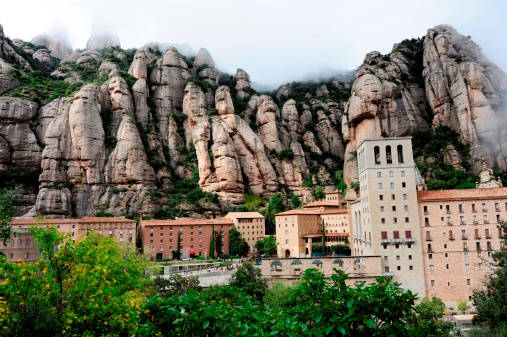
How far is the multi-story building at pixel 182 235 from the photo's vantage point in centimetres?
6762

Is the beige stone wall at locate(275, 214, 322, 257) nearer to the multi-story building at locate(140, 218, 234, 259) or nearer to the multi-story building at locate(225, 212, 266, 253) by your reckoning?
the multi-story building at locate(225, 212, 266, 253)

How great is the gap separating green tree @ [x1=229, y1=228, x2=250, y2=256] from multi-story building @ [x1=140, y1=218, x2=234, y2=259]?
1.02 m

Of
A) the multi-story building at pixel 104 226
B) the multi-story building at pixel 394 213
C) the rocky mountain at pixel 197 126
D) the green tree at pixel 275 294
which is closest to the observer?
the green tree at pixel 275 294

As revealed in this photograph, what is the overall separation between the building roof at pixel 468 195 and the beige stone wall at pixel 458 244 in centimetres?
46

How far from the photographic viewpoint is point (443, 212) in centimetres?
4600

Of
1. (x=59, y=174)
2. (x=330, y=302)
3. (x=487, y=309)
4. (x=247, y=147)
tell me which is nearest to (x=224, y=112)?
(x=247, y=147)

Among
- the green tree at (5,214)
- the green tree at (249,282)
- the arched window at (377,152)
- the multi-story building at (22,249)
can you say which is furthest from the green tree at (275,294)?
the multi-story building at (22,249)

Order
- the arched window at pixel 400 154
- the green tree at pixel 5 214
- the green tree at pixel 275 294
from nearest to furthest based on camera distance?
the green tree at pixel 5 214 → the green tree at pixel 275 294 → the arched window at pixel 400 154

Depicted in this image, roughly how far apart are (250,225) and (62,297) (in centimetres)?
6560

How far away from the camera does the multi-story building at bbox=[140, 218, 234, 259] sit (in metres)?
67.6

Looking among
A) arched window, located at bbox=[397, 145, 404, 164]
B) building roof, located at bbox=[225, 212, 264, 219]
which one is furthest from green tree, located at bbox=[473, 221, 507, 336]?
building roof, located at bbox=[225, 212, 264, 219]

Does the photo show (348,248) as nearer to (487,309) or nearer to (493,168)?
(493,168)

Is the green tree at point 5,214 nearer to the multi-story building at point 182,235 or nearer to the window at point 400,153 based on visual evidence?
the window at point 400,153

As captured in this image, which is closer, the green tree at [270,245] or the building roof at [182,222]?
the building roof at [182,222]
